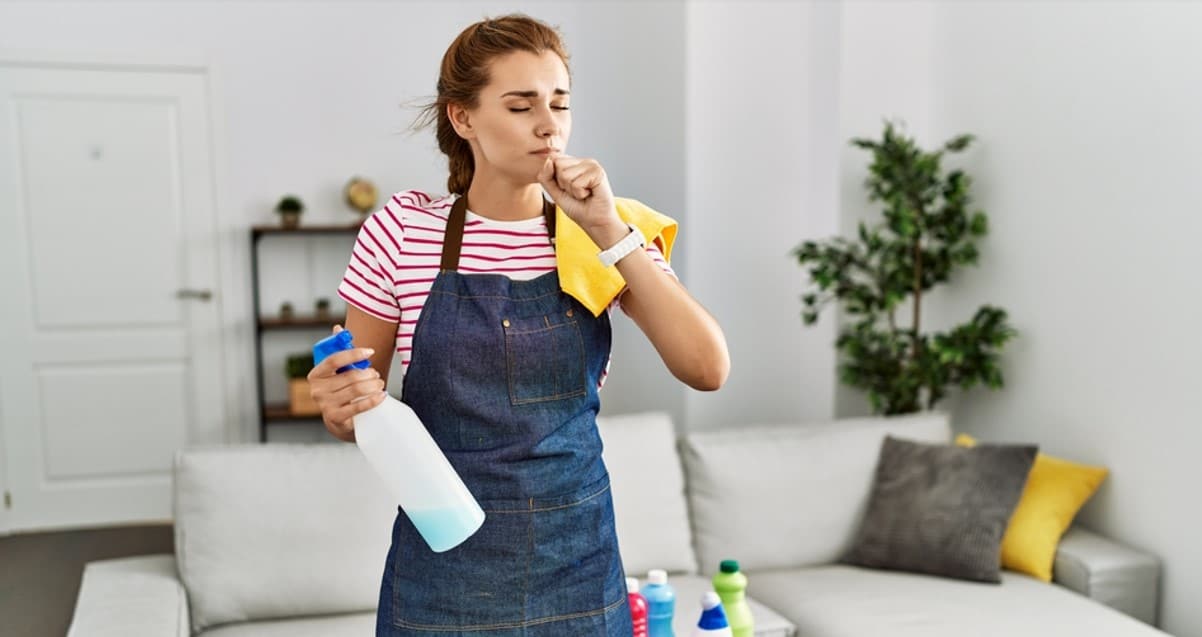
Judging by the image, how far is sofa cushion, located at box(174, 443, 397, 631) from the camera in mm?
2244

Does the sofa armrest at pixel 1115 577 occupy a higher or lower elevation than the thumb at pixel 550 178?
lower

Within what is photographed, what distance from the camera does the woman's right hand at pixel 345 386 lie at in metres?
1.06

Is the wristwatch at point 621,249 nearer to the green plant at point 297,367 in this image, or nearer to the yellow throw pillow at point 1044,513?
the yellow throw pillow at point 1044,513

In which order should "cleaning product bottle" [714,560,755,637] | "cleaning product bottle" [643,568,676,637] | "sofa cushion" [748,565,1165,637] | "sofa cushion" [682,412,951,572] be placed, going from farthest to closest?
"sofa cushion" [682,412,951,572], "sofa cushion" [748,565,1165,637], "cleaning product bottle" [714,560,755,637], "cleaning product bottle" [643,568,676,637]

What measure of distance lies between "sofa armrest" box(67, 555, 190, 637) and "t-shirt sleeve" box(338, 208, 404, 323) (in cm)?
116

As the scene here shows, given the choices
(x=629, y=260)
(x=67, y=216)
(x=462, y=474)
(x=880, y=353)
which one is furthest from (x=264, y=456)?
(x=67, y=216)

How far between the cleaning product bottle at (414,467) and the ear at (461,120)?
0.27m

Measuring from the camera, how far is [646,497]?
2541 mm

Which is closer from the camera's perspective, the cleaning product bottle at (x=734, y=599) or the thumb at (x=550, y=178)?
the thumb at (x=550, y=178)

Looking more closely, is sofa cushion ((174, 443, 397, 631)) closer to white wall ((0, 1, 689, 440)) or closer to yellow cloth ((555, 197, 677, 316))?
yellow cloth ((555, 197, 677, 316))

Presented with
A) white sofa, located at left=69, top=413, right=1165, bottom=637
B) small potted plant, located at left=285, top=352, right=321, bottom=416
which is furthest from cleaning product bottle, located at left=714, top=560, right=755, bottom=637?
small potted plant, located at left=285, top=352, right=321, bottom=416

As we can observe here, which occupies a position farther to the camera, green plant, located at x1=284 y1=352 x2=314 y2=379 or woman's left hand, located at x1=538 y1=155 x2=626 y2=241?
green plant, located at x1=284 y1=352 x2=314 y2=379

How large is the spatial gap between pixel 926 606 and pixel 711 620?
2.89ft

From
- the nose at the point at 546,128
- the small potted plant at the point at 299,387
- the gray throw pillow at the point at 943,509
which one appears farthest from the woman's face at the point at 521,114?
the small potted plant at the point at 299,387
